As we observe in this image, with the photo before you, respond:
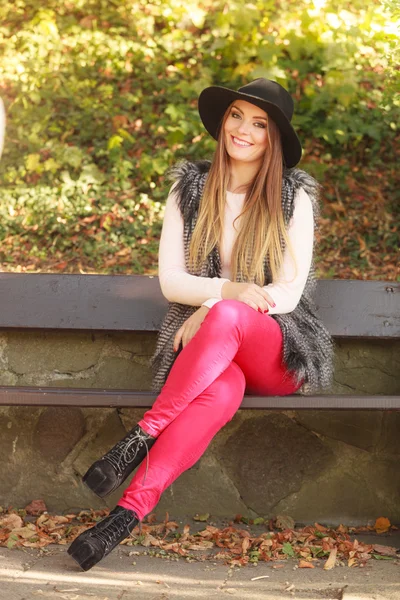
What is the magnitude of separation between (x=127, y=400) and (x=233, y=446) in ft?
2.70

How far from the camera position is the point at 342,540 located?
370 centimetres

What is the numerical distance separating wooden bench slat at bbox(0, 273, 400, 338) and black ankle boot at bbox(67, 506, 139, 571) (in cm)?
104

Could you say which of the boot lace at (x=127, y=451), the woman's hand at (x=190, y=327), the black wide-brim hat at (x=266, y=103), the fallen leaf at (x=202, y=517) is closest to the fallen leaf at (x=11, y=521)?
the fallen leaf at (x=202, y=517)

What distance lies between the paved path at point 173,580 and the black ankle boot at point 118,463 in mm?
312

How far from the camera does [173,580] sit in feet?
10.2

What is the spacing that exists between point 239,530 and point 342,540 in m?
0.44

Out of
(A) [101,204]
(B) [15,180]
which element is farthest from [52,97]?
(A) [101,204]

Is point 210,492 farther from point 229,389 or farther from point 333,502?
point 229,389

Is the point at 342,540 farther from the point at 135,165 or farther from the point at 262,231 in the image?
the point at 135,165

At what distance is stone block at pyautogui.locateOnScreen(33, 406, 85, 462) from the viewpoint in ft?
13.0

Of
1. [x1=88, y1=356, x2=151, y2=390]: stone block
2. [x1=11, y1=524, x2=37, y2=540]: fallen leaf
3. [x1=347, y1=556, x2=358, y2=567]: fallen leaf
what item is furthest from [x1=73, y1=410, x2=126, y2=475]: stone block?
[x1=347, y1=556, x2=358, y2=567]: fallen leaf

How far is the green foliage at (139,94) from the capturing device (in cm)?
572

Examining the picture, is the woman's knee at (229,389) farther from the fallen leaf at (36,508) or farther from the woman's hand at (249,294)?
the fallen leaf at (36,508)

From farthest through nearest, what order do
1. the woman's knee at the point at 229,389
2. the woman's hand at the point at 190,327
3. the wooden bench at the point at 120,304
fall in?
1. the wooden bench at the point at 120,304
2. the woman's hand at the point at 190,327
3. the woman's knee at the point at 229,389
